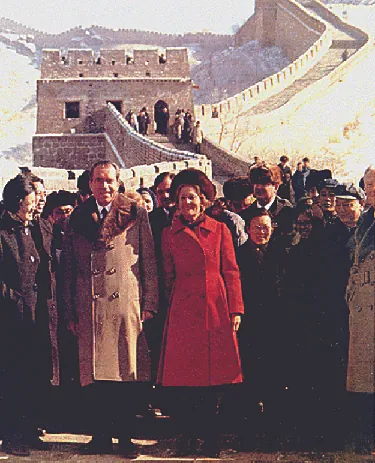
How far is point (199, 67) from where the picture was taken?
191ft

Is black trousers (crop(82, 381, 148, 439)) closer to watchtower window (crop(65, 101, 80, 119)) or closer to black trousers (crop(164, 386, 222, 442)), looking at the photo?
black trousers (crop(164, 386, 222, 442))

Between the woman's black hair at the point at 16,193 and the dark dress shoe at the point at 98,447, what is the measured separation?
5.42 ft

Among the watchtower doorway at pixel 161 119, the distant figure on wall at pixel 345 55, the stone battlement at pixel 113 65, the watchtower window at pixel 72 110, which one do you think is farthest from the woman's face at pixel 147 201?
the distant figure on wall at pixel 345 55

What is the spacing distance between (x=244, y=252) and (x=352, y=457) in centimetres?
156

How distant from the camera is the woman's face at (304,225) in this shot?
23.4 ft

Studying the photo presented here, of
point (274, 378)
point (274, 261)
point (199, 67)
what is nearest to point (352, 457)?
point (274, 378)

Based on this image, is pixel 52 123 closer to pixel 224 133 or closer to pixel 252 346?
pixel 224 133

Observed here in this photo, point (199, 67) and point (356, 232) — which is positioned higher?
point (199, 67)

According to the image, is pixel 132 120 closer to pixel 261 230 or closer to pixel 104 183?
pixel 261 230

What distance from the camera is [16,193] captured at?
6.90m

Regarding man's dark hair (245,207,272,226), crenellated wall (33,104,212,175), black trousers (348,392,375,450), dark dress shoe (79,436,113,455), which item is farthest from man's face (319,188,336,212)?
crenellated wall (33,104,212,175)

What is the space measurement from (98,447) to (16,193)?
180 centimetres

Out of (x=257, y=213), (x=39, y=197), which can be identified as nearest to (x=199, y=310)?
(x=257, y=213)

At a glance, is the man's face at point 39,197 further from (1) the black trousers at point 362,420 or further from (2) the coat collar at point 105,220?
(1) the black trousers at point 362,420
